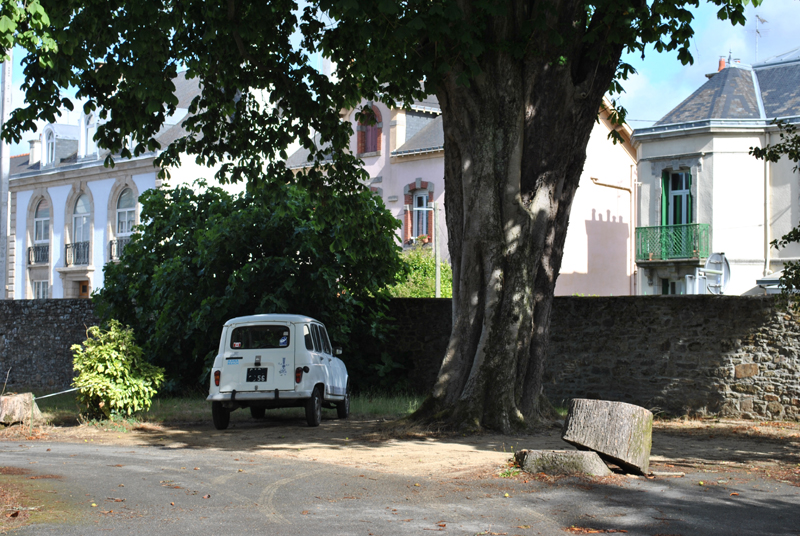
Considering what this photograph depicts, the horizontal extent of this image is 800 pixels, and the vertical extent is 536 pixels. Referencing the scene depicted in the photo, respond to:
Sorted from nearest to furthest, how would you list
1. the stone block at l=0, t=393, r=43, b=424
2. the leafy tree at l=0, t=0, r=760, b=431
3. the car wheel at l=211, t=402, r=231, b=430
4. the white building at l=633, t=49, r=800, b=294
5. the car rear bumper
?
the leafy tree at l=0, t=0, r=760, b=431, the car rear bumper, the car wheel at l=211, t=402, r=231, b=430, the stone block at l=0, t=393, r=43, b=424, the white building at l=633, t=49, r=800, b=294

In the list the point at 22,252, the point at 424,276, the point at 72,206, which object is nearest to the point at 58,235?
the point at 72,206

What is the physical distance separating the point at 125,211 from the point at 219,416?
29.3 meters

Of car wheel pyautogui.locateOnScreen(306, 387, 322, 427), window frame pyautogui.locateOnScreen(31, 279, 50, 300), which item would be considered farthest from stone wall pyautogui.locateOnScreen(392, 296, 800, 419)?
window frame pyautogui.locateOnScreen(31, 279, 50, 300)

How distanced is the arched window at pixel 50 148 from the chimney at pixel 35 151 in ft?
3.42

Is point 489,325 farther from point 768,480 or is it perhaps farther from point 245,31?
point 245,31

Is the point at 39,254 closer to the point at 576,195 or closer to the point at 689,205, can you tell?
the point at 576,195

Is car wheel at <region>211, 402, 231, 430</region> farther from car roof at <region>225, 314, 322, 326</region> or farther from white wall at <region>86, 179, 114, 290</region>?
white wall at <region>86, 179, 114, 290</region>

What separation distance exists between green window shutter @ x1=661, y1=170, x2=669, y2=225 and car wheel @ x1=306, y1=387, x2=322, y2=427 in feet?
58.1

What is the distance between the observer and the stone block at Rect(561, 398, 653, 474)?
29.1 feet

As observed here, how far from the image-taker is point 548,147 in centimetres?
1251

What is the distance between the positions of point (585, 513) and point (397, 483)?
221cm

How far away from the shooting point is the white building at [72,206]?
133 ft

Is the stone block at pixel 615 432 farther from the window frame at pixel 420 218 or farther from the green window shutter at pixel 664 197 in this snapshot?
the window frame at pixel 420 218

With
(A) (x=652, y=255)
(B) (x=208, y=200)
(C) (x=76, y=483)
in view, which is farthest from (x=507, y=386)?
(A) (x=652, y=255)
